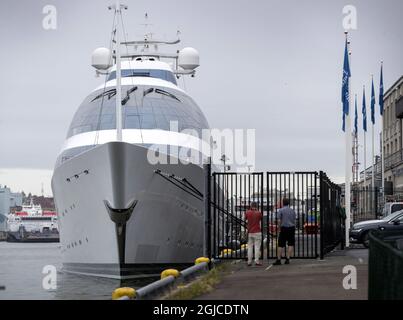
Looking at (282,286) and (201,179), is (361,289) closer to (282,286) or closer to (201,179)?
(282,286)

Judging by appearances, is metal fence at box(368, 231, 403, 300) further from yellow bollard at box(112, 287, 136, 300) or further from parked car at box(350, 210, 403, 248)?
parked car at box(350, 210, 403, 248)

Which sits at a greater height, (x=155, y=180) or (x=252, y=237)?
(x=155, y=180)

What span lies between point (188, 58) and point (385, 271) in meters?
27.0

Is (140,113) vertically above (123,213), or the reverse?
(140,113)

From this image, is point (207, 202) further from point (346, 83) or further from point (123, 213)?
point (346, 83)

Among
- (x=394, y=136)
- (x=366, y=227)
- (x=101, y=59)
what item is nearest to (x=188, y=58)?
(x=101, y=59)

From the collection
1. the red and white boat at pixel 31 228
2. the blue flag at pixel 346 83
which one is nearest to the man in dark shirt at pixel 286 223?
the blue flag at pixel 346 83

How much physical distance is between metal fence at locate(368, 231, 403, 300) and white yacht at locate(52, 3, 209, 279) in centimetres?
1157

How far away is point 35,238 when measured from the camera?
12975 centimetres

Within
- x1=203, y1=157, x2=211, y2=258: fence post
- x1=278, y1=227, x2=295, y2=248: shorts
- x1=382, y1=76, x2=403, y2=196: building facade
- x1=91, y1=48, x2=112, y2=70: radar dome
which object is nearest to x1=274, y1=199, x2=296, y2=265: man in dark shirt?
x1=278, y1=227, x2=295, y2=248: shorts

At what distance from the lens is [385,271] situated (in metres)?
8.59
